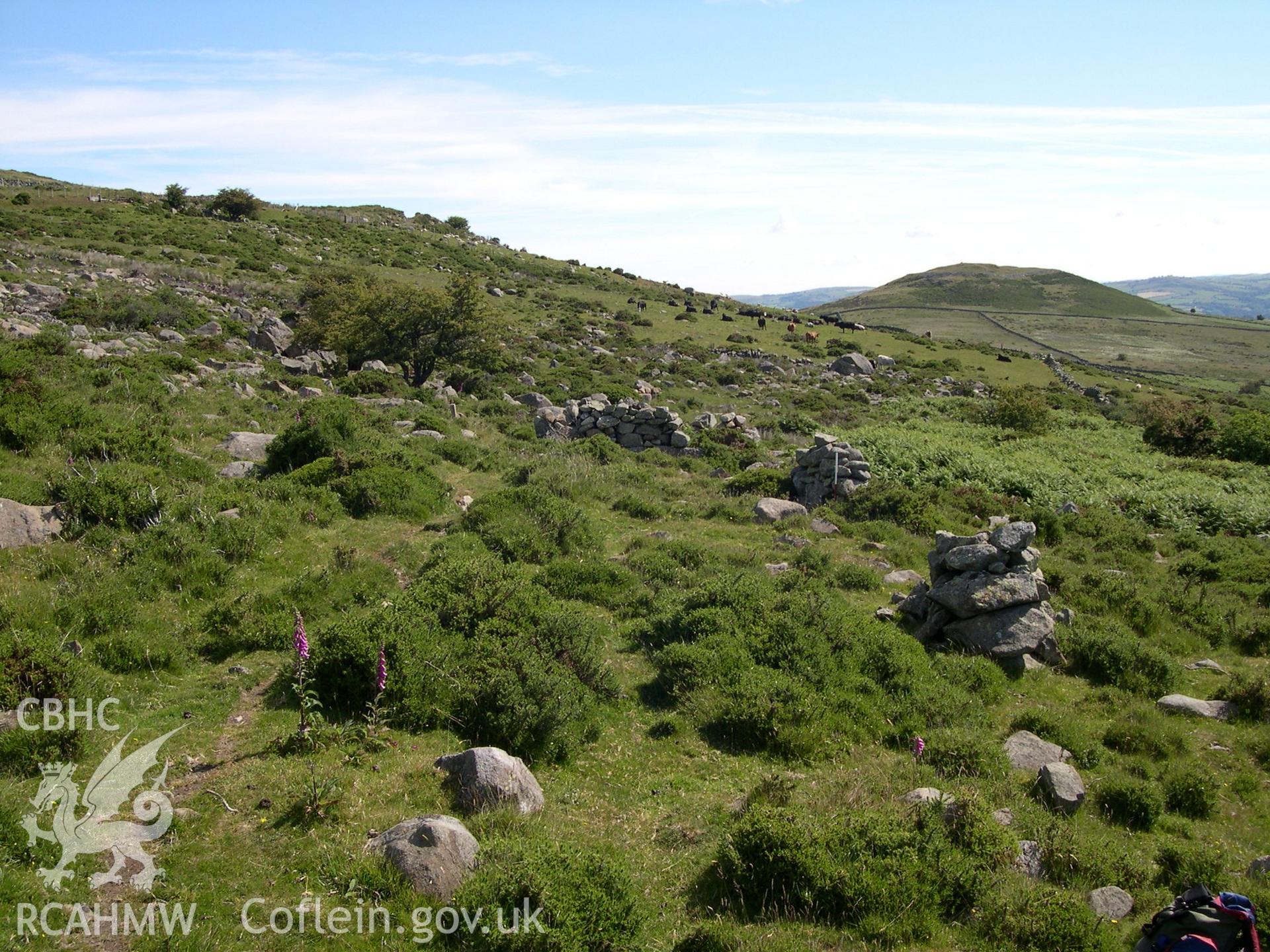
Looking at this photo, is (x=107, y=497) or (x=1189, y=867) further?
(x=107, y=497)

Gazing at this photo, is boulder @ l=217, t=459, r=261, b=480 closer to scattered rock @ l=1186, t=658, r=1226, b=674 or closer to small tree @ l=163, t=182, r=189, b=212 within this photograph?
scattered rock @ l=1186, t=658, r=1226, b=674

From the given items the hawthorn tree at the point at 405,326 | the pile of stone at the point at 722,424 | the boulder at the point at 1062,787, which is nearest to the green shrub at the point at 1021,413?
the pile of stone at the point at 722,424

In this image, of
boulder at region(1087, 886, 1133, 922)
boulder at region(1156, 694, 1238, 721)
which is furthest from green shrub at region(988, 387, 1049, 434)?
boulder at region(1087, 886, 1133, 922)

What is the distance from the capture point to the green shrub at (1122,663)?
1195 cm

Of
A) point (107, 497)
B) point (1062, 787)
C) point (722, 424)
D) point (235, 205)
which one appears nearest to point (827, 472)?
point (722, 424)

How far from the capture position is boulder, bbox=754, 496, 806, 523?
65.4 ft

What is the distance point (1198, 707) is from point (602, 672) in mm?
9184

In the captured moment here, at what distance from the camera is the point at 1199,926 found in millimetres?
4555

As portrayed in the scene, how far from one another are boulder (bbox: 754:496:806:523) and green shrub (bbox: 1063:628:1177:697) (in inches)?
325

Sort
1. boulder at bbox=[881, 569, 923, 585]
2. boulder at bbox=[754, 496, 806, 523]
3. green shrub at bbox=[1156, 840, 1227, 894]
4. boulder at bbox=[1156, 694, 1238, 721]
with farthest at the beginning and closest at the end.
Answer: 1. boulder at bbox=[754, 496, 806, 523]
2. boulder at bbox=[881, 569, 923, 585]
3. boulder at bbox=[1156, 694, 1238, 721]
4. green shrub at bbox=[1156, 840, 1227, 894]

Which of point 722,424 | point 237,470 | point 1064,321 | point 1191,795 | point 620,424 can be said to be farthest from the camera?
point 1064,321

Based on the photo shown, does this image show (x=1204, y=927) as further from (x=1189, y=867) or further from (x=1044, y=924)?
(x=1189, y=867)

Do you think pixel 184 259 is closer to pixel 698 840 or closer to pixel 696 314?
pixel 696 314

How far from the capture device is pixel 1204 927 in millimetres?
4543
